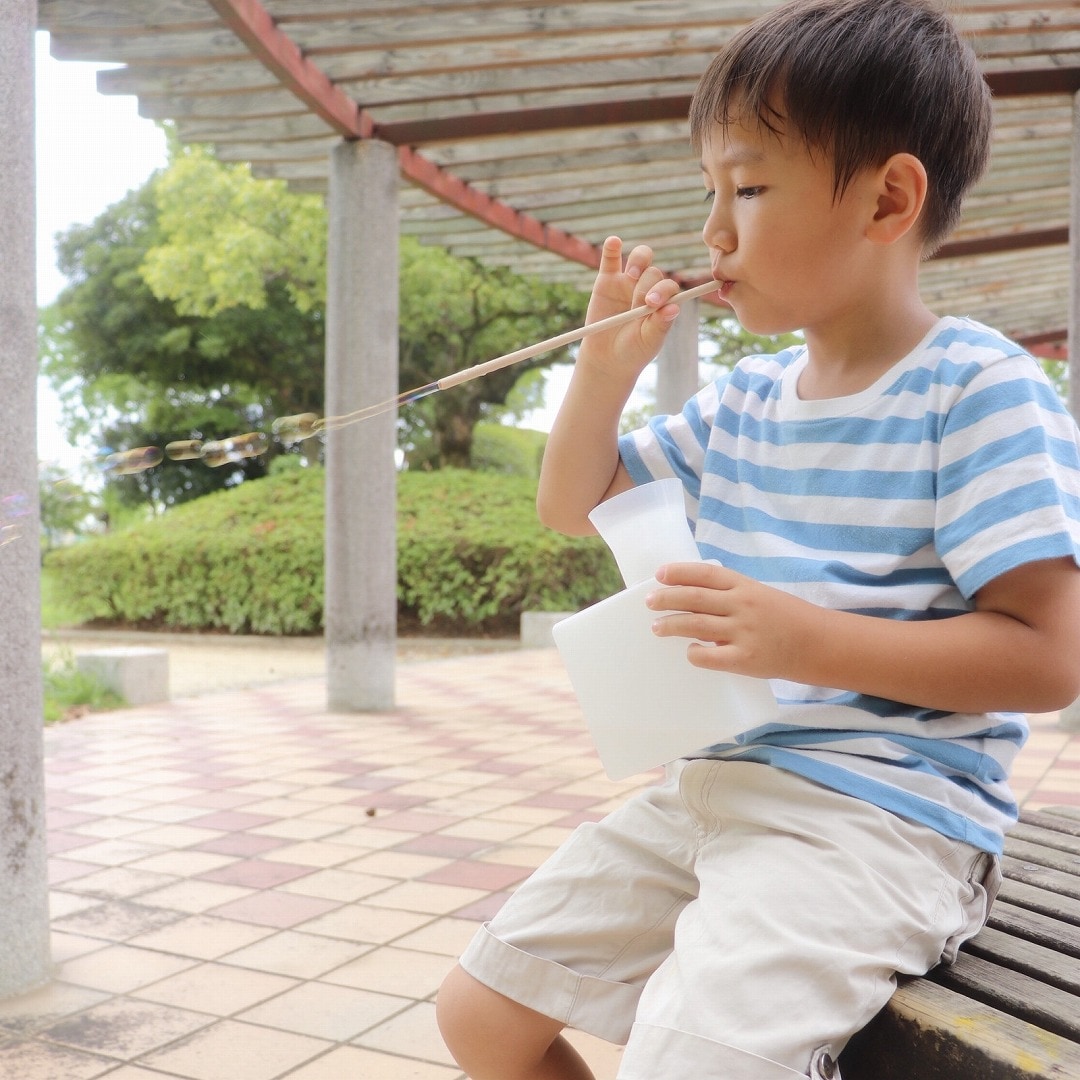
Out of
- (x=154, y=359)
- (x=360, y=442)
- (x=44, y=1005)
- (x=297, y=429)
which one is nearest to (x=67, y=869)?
(x=44, y=1005)

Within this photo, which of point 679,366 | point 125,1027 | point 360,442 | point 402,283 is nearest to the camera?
point 125,1027

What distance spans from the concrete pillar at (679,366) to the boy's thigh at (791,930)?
7692 millimetres

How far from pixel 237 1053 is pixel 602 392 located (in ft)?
4.10

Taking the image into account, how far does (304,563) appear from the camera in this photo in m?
10.6

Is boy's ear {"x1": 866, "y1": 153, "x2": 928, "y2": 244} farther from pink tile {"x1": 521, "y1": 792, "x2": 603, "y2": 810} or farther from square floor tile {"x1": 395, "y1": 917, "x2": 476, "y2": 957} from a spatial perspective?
pink tile {"x1": 521, "y1": 792, "x2": 603, "y2": 810}

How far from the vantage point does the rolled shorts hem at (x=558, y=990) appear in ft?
3.82

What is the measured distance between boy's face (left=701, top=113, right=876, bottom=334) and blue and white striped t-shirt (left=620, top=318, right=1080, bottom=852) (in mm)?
108

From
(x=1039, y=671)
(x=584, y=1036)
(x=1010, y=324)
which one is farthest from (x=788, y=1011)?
(x=1010, y=324)

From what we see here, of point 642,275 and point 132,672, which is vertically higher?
point 642,275

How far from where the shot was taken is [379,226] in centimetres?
557

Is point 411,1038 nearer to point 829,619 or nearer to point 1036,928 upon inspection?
point 1036,928

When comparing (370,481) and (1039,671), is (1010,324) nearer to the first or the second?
(370,481)

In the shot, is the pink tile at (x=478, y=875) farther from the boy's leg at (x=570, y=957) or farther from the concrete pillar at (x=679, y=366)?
the concrete pillar at (x=679, y=366)

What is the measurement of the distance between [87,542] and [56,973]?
10.2 metres
